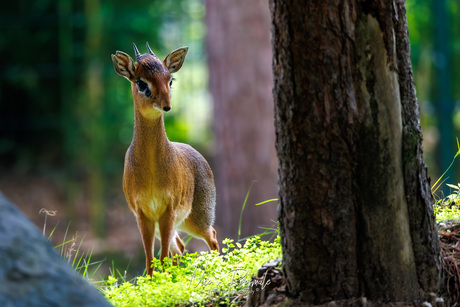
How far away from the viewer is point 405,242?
116 inches

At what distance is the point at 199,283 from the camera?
3.58 meters

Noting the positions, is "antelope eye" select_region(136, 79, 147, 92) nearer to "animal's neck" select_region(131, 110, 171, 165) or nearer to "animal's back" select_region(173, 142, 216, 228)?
"animal's neck" select_region(131, 110, 171, 165)

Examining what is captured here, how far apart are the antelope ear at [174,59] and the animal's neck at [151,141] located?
0.29 meters

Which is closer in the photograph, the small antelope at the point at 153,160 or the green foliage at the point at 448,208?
the small antelope at the point at 153,160

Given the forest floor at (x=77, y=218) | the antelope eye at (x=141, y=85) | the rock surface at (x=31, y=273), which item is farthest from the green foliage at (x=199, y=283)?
the forest floor at (x=77, y=218)

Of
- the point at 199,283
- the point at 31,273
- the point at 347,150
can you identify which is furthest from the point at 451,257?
the point at 31,273

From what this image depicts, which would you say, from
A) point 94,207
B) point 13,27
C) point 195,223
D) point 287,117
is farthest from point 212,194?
point 13,27

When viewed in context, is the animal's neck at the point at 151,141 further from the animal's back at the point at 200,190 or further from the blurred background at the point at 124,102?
the blurred background at the point at 124,102

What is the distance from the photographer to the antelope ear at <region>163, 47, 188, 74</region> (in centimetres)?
339

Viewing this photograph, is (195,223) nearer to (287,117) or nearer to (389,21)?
(287,117)

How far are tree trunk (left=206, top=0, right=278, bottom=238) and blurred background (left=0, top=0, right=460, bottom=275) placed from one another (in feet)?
0.05

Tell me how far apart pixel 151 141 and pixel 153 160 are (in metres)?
0.11

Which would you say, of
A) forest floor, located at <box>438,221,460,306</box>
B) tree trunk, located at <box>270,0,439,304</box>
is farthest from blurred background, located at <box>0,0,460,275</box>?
tree trunk, located at <box>270,0,439,304</box>

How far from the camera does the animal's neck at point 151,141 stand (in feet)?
11.8
